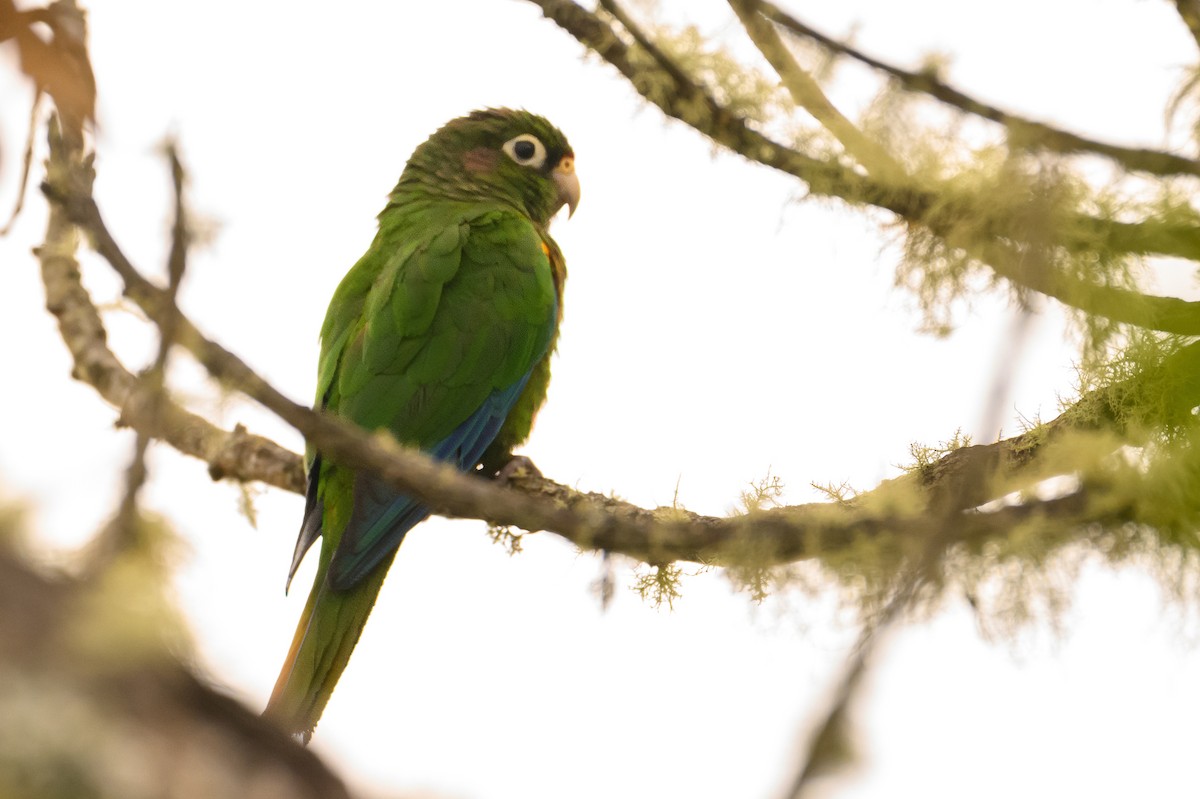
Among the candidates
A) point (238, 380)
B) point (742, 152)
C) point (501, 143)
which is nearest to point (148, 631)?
point (238, 380)

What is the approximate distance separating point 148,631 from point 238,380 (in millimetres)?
634

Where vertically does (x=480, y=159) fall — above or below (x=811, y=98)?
above

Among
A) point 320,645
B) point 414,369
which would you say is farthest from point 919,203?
point 320,645

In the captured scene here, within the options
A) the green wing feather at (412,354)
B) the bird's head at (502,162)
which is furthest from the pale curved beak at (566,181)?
the green wing feather at (412,354)

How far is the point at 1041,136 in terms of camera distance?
1182 mm

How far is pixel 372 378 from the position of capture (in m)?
2.48

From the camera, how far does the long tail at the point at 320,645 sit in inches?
86.1

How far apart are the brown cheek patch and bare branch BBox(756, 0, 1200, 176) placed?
204 cm

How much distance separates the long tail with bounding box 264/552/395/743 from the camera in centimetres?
219

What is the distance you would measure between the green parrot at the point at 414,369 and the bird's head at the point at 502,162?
0.14 ft

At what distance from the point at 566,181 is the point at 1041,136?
2173 millimetres

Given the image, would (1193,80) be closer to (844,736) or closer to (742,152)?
(742,152)

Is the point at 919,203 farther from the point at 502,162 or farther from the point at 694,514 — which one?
the point at 502,162

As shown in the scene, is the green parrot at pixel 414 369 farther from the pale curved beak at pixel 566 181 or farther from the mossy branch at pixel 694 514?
the mossy branch at pixel 694 514
